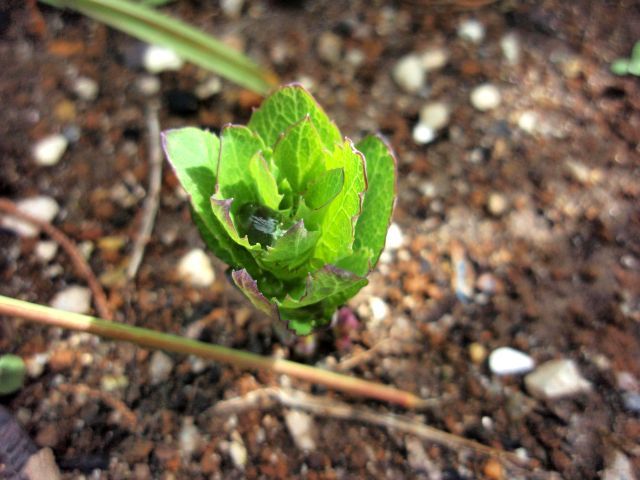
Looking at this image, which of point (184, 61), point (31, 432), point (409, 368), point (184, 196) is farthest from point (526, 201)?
point (31, 432)

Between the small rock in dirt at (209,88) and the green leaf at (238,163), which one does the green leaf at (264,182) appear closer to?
the green leaf at (238,163)

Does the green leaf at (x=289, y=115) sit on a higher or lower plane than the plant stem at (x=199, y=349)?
higher

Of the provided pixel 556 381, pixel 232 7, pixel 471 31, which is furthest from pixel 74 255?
pixel 471 31

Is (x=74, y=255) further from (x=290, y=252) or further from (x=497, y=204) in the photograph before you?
(x=497, y=204)

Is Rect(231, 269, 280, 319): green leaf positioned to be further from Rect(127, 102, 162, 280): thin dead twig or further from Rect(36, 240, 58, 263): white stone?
Rect(36, 240, 58, 263): white stone

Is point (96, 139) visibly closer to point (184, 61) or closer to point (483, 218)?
point (184, 61)

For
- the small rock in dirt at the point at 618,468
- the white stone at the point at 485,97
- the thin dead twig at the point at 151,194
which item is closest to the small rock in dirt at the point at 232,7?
the thin dead twig at the point at 151,194
